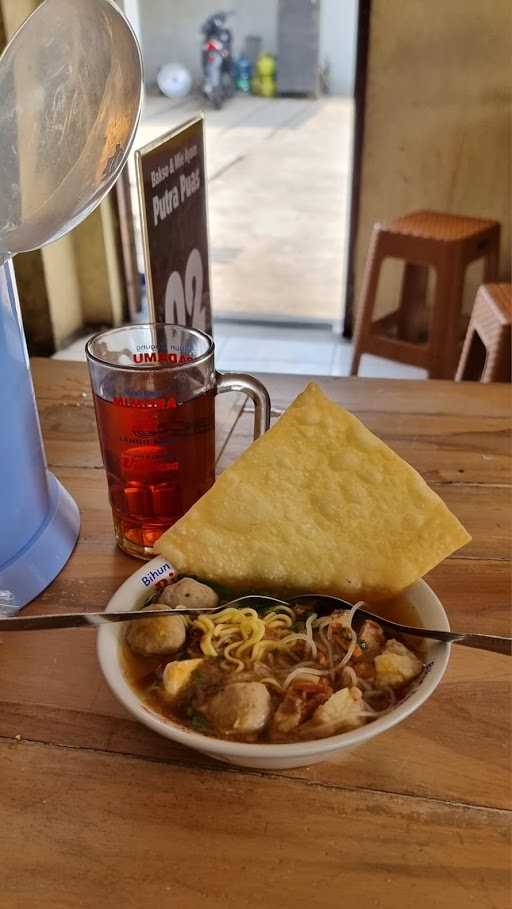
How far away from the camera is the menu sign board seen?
0.78m

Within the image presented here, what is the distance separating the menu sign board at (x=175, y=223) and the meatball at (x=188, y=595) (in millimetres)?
355

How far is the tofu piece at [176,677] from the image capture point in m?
0.48

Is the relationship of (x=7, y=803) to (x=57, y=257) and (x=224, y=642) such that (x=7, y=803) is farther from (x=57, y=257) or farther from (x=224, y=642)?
(x=57, y=257)

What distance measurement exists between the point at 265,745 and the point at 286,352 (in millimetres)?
2354

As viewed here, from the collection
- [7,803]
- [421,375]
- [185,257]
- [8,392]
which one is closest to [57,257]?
[421,375]

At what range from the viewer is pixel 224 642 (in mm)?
514

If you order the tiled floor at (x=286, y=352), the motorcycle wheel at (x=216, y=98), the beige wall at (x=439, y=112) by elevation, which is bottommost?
the motorcycle wheel at (x=216, y=98)

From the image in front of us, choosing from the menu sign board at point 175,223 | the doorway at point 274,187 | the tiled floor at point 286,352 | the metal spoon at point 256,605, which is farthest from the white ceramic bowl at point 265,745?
the tiled floor at point 286,352

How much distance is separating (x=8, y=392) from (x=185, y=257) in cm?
41

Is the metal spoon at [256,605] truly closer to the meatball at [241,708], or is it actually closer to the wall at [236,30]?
the meatball at [241,708]

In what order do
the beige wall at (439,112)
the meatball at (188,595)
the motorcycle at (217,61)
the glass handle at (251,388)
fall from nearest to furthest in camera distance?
the meatball at (188,595), the glass handle at (251,388), the beige wall at (439,112), the motorcycle at (217,61)

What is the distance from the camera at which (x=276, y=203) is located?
4.83 m

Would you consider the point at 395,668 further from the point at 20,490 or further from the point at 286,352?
the point at 286,352

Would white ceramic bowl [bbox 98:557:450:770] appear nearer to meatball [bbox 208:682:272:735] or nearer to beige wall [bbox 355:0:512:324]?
meatball [bbox 208:682:272:735]
